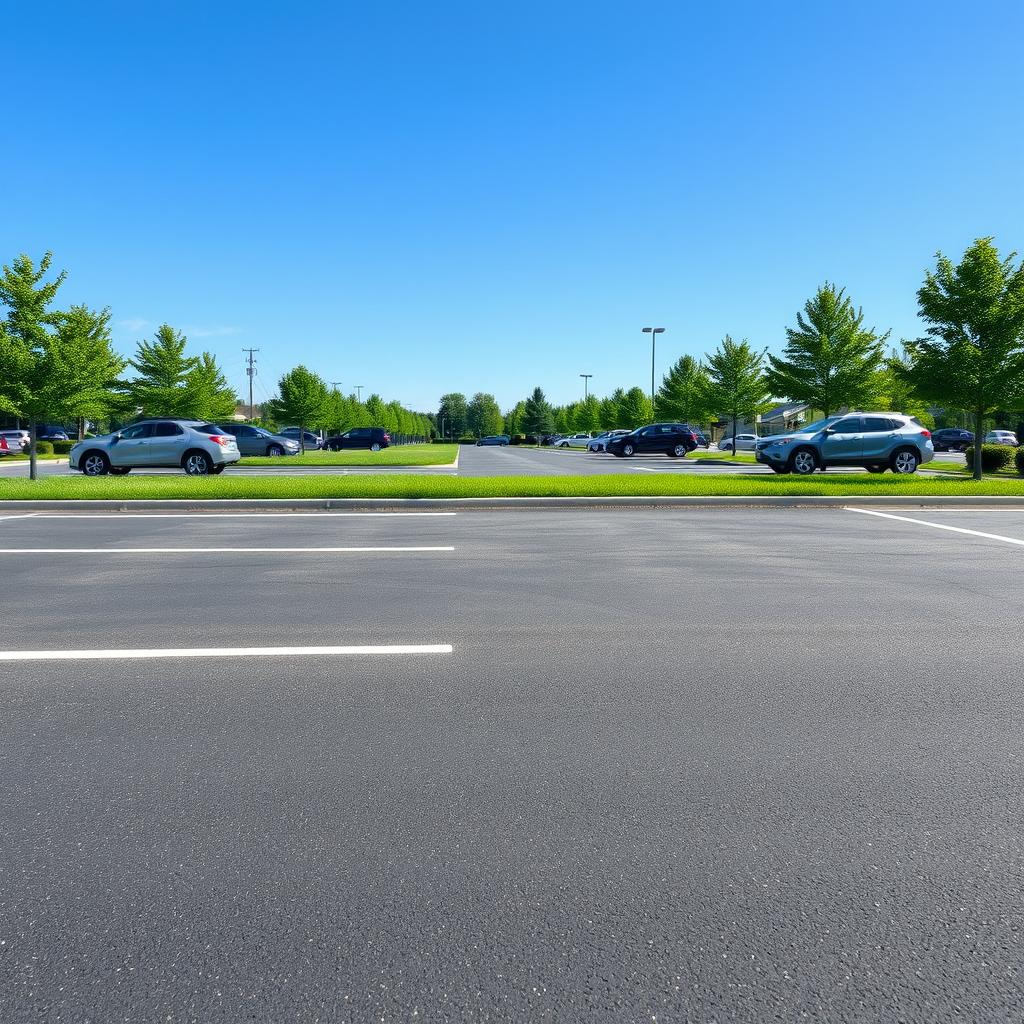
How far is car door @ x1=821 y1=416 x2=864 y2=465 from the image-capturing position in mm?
22734

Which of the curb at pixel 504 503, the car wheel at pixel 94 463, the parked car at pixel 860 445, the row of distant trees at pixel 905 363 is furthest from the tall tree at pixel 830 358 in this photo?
the car wheel at pixel 94 463

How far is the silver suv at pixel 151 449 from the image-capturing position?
21531 millimetres

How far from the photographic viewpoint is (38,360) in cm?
1842

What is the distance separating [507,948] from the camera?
7.19 feet

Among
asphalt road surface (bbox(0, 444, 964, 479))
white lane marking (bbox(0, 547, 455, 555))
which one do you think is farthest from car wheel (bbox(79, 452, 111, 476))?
white lane marking (bbox(0, 547, 455, 555))

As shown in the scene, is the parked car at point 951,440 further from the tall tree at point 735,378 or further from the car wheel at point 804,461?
the car wheel at point 804,461

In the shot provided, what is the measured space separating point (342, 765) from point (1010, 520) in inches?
480

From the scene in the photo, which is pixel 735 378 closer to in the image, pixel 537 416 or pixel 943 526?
pixel 943 526

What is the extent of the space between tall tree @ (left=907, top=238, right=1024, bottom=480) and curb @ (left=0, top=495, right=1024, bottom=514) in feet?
20.8

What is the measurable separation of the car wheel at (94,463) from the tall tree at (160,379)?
1978cm

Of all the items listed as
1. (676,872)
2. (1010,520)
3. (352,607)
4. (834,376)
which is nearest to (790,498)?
(1010,520)

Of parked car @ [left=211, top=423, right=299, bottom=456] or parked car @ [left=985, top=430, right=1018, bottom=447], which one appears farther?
parked car @ [left=985, top=430, right=1018, bottom=447]

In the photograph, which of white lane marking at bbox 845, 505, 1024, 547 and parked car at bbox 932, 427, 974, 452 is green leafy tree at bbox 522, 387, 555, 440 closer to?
parked car at bbox 932, 427, 974, 452

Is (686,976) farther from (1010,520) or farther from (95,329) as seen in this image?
(95,329)
